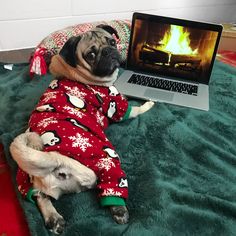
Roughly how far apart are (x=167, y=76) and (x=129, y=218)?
0.95m

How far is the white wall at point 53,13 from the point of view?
164 cm

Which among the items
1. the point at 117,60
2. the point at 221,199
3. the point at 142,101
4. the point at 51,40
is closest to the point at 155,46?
the point at 142,101

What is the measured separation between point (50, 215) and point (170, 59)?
3.49 feet

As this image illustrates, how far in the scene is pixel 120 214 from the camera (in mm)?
868

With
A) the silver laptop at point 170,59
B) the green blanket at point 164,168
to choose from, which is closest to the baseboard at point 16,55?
the green blanket at point 164,168

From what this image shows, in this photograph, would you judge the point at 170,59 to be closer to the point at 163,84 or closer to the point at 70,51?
the point at 163,84

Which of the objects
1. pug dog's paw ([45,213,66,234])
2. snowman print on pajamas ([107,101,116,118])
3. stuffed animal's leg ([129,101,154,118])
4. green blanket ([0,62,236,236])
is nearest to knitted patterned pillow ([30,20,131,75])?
green blanket ([0,62,236,236])

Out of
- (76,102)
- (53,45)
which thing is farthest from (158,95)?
(53,45)

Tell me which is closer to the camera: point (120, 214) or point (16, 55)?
point (120, 214)

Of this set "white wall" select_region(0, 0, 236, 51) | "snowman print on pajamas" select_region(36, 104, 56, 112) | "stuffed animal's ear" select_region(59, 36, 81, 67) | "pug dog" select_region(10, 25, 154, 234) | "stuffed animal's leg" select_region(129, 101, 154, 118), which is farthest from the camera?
"white wall" select_region(0, 0, 236, 51)

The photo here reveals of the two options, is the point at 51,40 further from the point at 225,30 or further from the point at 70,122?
the point at 225,30

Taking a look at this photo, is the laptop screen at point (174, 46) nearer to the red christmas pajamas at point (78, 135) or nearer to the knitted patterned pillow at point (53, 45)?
the knitted patterned pillow at point (53, 45)

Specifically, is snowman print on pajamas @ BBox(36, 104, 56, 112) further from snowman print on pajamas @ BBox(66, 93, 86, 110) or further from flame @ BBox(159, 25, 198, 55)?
flame @ BBox(159, 25, 198, 55)

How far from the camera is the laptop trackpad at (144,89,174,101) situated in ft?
4.75
